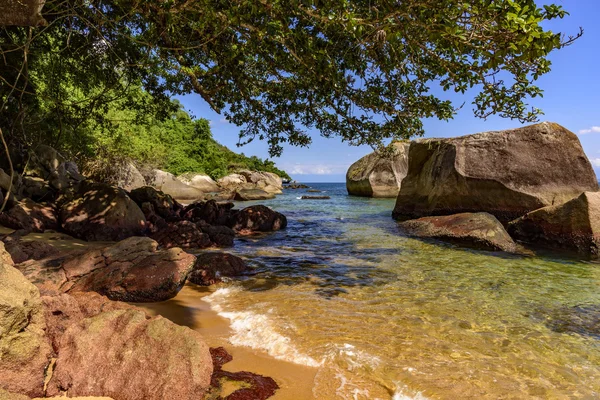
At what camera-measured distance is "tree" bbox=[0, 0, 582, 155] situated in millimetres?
3535

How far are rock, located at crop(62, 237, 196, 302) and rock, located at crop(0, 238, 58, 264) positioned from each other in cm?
78

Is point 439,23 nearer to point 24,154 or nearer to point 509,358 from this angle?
point 509,358

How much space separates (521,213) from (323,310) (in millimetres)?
8815

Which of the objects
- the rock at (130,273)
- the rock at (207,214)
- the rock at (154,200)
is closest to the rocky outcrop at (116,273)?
the rock at (130,273)

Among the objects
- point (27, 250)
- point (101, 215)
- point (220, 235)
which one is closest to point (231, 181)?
point (220, 235)

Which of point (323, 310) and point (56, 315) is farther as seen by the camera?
point (323, 310)

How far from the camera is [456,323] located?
13.5 ft

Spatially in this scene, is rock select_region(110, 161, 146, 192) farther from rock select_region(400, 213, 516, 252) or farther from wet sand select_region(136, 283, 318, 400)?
wet sand select_region(136, 283, 318, 400)

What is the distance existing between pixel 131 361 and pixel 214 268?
345 centimetres

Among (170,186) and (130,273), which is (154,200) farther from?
(170,186)

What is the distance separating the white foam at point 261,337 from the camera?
3.27 m

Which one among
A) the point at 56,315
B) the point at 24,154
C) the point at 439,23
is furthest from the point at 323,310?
the point at 24,154

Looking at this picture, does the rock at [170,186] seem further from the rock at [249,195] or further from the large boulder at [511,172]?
the large boulder at [511,172]

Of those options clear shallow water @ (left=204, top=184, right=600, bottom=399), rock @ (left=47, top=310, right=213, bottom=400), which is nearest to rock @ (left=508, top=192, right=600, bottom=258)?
clear shallow water @ (left=204, top=184, right=600, bottom=399)
